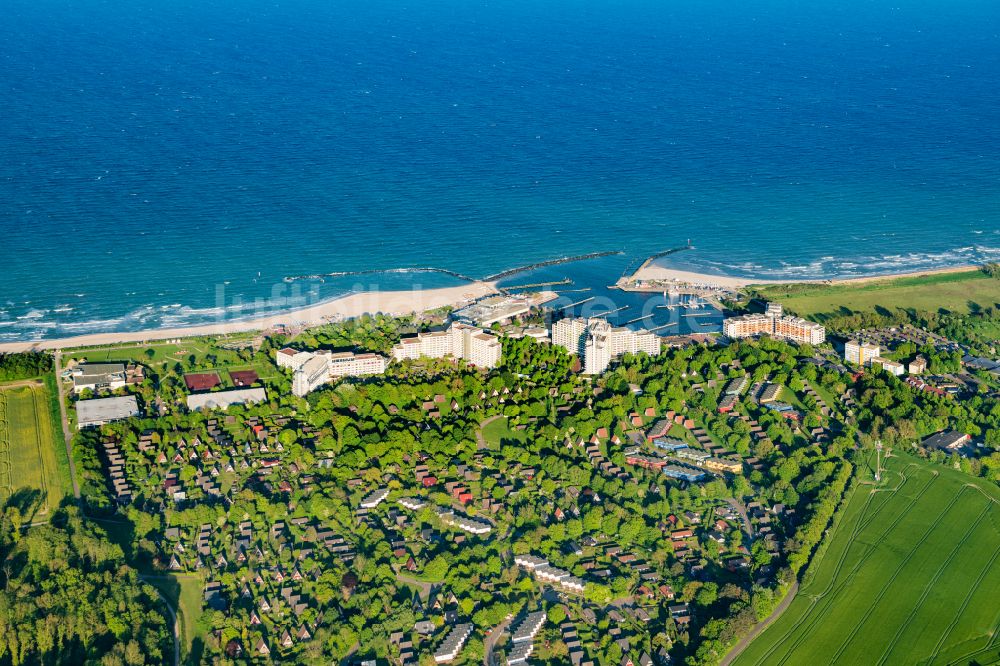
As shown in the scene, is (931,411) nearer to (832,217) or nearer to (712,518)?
(712,518)

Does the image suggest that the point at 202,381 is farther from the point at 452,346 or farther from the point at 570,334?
the point at 570,334

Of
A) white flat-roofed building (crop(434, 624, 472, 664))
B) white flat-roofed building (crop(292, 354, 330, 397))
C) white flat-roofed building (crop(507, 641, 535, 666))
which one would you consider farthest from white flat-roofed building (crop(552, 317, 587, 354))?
white flat-roofed building (crop(507, 641, 535, 666))

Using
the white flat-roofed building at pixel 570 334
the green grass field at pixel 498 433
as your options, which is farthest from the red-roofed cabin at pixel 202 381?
the white flat-roofed building at pixel 570 334

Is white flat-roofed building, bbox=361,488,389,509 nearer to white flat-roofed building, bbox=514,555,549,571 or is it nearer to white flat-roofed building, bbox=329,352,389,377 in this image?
white flat-roofed building, bbox=514,555,549,571

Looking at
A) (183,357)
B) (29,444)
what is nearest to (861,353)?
(183,357)

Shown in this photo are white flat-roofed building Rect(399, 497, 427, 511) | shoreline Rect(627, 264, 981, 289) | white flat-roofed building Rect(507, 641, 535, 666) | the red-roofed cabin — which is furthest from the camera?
shoreline Rect(627, 264, 981, 289)

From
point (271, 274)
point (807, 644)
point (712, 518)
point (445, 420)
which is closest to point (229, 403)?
point (445, 420)
